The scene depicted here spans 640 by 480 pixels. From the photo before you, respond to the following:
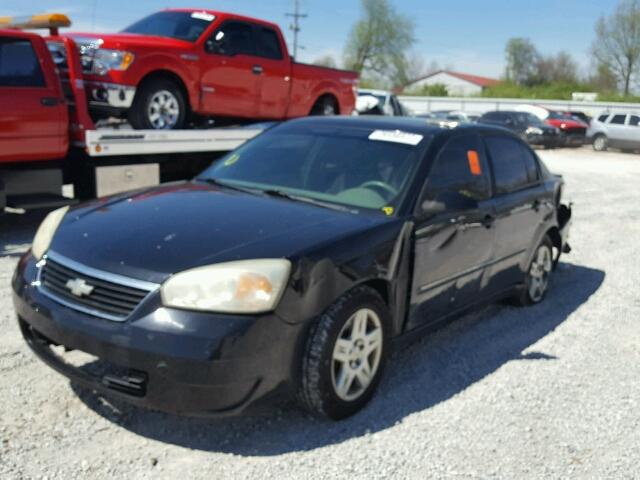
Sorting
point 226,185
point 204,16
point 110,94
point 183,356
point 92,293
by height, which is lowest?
point 183,356

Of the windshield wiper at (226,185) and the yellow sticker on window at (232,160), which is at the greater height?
the yellow sticker on window at (232,160)

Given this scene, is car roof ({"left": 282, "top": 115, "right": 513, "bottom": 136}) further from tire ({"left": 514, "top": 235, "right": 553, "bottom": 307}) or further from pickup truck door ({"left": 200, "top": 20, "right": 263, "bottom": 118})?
pickup truck door ({"left": 200, "top": 20, "right": 263, "bottom": 118})

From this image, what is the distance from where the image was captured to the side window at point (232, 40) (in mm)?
9297

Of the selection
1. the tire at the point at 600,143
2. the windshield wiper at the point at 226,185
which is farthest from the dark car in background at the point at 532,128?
the windshield wiper at the point at 226,185

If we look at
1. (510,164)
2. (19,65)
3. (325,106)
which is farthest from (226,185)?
(325,106)

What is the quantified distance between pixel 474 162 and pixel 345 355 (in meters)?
1.97

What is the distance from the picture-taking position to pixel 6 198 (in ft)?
24.8

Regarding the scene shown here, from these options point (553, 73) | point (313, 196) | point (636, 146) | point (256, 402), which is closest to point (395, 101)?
point (636, 146)

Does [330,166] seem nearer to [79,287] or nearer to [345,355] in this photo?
[345,355]

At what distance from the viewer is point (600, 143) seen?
29.2 metres

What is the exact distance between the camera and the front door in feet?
13.9

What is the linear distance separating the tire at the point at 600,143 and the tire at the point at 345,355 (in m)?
A: 27.6

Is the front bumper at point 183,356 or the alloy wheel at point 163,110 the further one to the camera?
the alloy wheel at point 163,110

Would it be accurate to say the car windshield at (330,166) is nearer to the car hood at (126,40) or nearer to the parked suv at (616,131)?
the car hood at (126,40)
